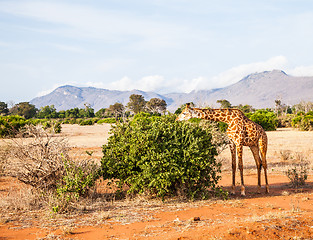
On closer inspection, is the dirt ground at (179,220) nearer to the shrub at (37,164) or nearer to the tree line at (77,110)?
the shrub at (37,164)

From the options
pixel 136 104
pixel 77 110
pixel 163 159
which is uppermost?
pixel 136 104

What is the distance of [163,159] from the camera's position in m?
8.88


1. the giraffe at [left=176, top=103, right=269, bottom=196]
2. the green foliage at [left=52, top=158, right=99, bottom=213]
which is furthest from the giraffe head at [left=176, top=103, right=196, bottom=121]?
the green foliage at [left=52, top=158, right=99, bottom=213]

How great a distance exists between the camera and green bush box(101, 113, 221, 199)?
8.88 meters

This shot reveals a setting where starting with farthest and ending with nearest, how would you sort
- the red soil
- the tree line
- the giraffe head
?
the tree line < the giraffe head < the red soil

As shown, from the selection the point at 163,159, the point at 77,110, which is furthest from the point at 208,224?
the point at 77,110

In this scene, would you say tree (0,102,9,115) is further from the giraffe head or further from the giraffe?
the giraffe

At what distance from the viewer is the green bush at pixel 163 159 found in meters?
8.88

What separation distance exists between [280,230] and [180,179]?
12.1 ft

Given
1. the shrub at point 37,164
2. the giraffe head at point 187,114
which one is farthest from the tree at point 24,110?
the giraffe head at point 187,114

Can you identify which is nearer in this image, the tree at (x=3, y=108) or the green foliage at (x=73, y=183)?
the green foliage at (x=73, y=183)

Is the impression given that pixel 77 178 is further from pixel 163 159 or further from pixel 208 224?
pixel 208 224

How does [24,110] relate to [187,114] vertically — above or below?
above

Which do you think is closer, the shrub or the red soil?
the red soil
